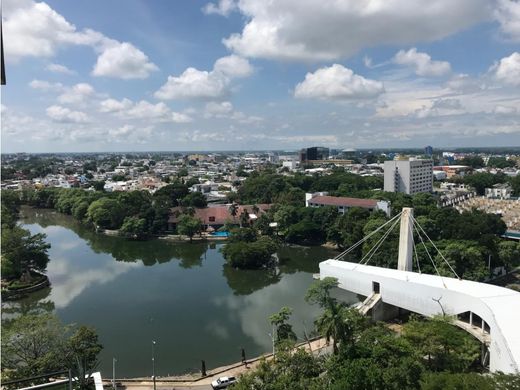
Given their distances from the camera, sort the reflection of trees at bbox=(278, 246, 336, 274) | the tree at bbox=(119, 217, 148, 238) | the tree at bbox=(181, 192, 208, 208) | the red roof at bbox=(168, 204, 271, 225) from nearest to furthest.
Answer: the reflection of trees at bbox=(278, 246, 336, 274)
the tree at bbox=(119, 217, 148, 238)
the red roof at bbox=(168, 204, 271, 225)
the tree at bbox=(181, 192, 208, 208)

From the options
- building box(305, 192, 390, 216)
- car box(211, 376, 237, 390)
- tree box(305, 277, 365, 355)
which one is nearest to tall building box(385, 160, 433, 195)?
building box(305, 192, 390, 216)

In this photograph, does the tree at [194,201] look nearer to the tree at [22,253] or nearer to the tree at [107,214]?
the tree at [107,214]

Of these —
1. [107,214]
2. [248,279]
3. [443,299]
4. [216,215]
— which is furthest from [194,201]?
[443,299]

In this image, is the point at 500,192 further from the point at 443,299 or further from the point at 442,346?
the point at 442,346

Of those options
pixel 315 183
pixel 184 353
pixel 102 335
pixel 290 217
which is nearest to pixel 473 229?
pixel 290 217

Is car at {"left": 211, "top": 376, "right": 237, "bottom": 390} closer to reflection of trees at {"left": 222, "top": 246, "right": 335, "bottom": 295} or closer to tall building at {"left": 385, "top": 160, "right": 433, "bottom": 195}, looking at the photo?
reflection of trees at {"left": 222, "top": 246, "right": 335, "bottom": 295}

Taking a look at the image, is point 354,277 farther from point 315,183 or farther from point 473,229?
point 315,183

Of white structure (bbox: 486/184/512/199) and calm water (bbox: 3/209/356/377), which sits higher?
white structure (bbox: 486/184/512/199)
